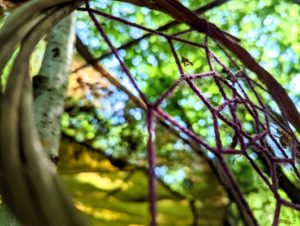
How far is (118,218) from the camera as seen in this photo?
1.05 metres

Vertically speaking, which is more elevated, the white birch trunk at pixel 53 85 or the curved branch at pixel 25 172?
the white birch trunk at pixel 53 85

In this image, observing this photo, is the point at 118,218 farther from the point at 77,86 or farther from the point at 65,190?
the point at 65,190

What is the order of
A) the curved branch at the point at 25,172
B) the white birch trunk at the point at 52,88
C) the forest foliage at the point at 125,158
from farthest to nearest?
the forest foliage at the point at 125,158, the white birch trunk at the point at 52,88, the curved branch at the point at 25,172

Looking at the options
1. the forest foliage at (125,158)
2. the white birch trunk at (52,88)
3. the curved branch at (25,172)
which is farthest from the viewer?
the forest foliage at (125,158)

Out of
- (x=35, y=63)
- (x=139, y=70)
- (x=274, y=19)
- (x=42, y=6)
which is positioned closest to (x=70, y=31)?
(x=35, y=63)

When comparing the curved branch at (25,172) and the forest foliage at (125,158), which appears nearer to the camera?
the curved branch at (25,172)

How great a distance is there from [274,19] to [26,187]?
171cm

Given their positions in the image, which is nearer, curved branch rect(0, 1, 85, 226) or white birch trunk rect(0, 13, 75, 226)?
curved branch rect(0, 1, 85, 226)

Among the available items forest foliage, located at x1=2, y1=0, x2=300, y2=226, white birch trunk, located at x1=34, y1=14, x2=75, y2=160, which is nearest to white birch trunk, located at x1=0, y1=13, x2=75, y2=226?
white birch trunk, located at x1=34, y1=14, x2=75, y2=160

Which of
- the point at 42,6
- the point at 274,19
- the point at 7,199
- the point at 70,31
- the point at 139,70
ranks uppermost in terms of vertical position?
the point at 274,19

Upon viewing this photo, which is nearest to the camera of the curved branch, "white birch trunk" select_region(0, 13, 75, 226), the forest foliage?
the curved branch

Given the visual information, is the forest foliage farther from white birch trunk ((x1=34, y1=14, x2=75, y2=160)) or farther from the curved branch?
the curved branch

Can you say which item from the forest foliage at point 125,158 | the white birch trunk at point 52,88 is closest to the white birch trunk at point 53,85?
the white birch trunk at point 52,88

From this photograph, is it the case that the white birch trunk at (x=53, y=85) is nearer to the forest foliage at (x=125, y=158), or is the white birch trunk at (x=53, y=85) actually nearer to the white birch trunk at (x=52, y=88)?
the white birch trunk at (x=52, y=88)
